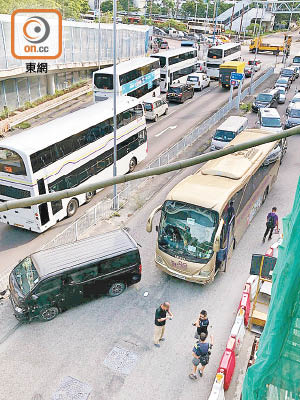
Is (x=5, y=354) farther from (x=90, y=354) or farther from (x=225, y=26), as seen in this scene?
(x=225, y=26)

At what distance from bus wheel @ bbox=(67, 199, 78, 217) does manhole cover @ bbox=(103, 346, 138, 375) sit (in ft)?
25.8

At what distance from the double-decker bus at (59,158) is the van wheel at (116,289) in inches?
188

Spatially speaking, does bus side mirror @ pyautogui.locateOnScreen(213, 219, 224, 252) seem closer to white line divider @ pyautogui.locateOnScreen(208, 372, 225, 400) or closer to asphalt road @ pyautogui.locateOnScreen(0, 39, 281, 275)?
white line divider @ pyautogui.locateOnScreen(208, 372, 225, 400)

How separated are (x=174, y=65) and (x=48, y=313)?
3216 cm

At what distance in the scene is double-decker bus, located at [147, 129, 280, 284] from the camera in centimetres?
1195

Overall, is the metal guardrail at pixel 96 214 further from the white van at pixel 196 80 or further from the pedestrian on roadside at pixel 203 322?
the white van at pixel 196 80

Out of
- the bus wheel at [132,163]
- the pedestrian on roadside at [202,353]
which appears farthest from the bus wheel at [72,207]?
the pedestrian on roadside at [202,353]

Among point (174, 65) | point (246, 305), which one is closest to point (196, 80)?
point (174, 65)

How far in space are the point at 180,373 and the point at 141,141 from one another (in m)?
14.5

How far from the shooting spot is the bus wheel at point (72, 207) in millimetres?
17047

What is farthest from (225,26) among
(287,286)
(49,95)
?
(287,286)

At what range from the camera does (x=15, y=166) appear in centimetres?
1438

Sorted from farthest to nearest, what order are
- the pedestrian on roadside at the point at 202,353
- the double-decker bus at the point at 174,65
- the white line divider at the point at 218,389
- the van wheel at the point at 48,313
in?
the double-decker bus at the point at 174,65 → the van wheel at the point at 48,313 → the pedestrian on roadside at the point at 202,353 → the white line divider at the point at 218,389

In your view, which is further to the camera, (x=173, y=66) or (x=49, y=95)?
(x=173, y=66)
